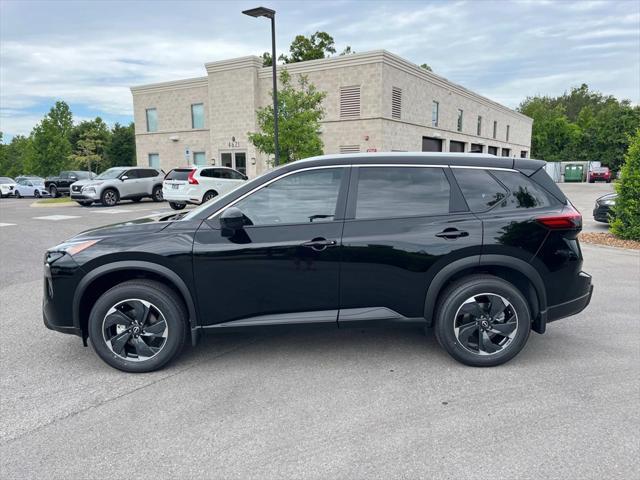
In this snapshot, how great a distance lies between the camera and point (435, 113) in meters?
30.9

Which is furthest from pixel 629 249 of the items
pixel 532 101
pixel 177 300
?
pixel 532 101

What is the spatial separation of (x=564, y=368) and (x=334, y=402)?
2.00 meters

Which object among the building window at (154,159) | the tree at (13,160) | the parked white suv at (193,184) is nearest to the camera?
the parked white suv at (193,184)

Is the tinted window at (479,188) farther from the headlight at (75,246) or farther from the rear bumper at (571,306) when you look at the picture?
the headlight at (75,246)

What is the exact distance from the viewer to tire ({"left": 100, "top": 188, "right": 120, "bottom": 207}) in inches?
757

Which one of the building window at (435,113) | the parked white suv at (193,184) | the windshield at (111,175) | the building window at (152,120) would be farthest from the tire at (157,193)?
the building window at (435,113)

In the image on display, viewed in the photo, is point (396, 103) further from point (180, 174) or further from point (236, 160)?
point (180, 174)

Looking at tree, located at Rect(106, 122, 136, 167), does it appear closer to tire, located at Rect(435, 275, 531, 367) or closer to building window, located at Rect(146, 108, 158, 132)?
building window, located at Rect(146, 108, 158, 132)

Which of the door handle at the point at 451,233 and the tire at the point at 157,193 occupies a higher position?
the door handle at the point at 451,233

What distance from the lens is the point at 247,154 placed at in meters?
28.7

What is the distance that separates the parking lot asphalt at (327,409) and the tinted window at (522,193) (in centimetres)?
136

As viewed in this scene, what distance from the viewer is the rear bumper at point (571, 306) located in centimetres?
372

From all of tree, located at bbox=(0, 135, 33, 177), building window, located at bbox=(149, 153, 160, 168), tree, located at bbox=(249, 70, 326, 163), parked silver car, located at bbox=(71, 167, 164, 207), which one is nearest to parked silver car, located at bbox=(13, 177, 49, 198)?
building window, located at bbox=(149, 153, 160, 168)

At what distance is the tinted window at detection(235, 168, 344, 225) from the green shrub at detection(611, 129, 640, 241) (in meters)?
8.54
